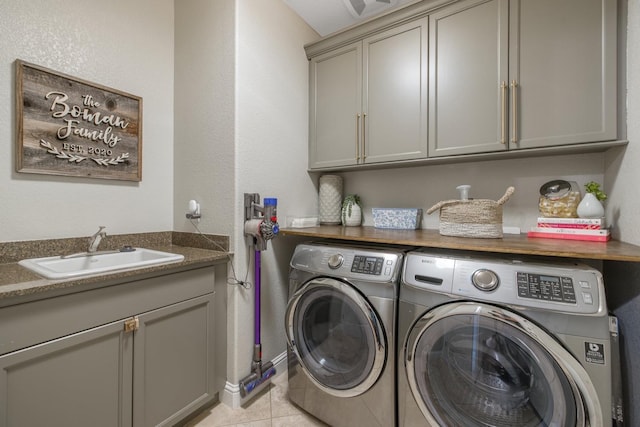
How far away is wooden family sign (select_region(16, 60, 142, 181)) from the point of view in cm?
129

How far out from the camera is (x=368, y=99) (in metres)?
1.86

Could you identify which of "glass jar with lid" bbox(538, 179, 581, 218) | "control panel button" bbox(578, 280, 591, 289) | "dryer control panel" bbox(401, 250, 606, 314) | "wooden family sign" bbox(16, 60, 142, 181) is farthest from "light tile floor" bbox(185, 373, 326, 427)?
"glass jar with lid" bbox(538, 179, 581, 218)

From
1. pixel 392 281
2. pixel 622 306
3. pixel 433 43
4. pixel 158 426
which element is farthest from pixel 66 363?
pixel 433 43

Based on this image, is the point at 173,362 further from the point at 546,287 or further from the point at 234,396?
the point at 546,287

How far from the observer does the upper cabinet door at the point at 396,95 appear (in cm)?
166

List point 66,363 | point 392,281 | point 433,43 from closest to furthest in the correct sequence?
point 66,363 → point 392,281 → point 433,43

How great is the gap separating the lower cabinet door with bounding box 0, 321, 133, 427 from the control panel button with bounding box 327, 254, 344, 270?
964 millimetres

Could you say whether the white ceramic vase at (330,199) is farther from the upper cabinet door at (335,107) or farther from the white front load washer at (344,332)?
the white front load washer at (344,332)

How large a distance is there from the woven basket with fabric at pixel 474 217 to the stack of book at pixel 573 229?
26 centimetres

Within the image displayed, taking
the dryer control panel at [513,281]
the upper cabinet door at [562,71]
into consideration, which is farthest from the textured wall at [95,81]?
the upper cabinet door at [562,71]

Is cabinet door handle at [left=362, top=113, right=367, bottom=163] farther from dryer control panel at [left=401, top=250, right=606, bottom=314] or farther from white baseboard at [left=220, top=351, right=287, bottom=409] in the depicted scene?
white baseboard at [left=220, top=351, right=287, bottom=409]

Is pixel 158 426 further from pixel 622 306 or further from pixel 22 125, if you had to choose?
pixel 622 306

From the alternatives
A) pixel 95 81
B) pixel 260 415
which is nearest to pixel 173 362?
pixel 260 415

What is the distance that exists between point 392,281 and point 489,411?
2.03ft
